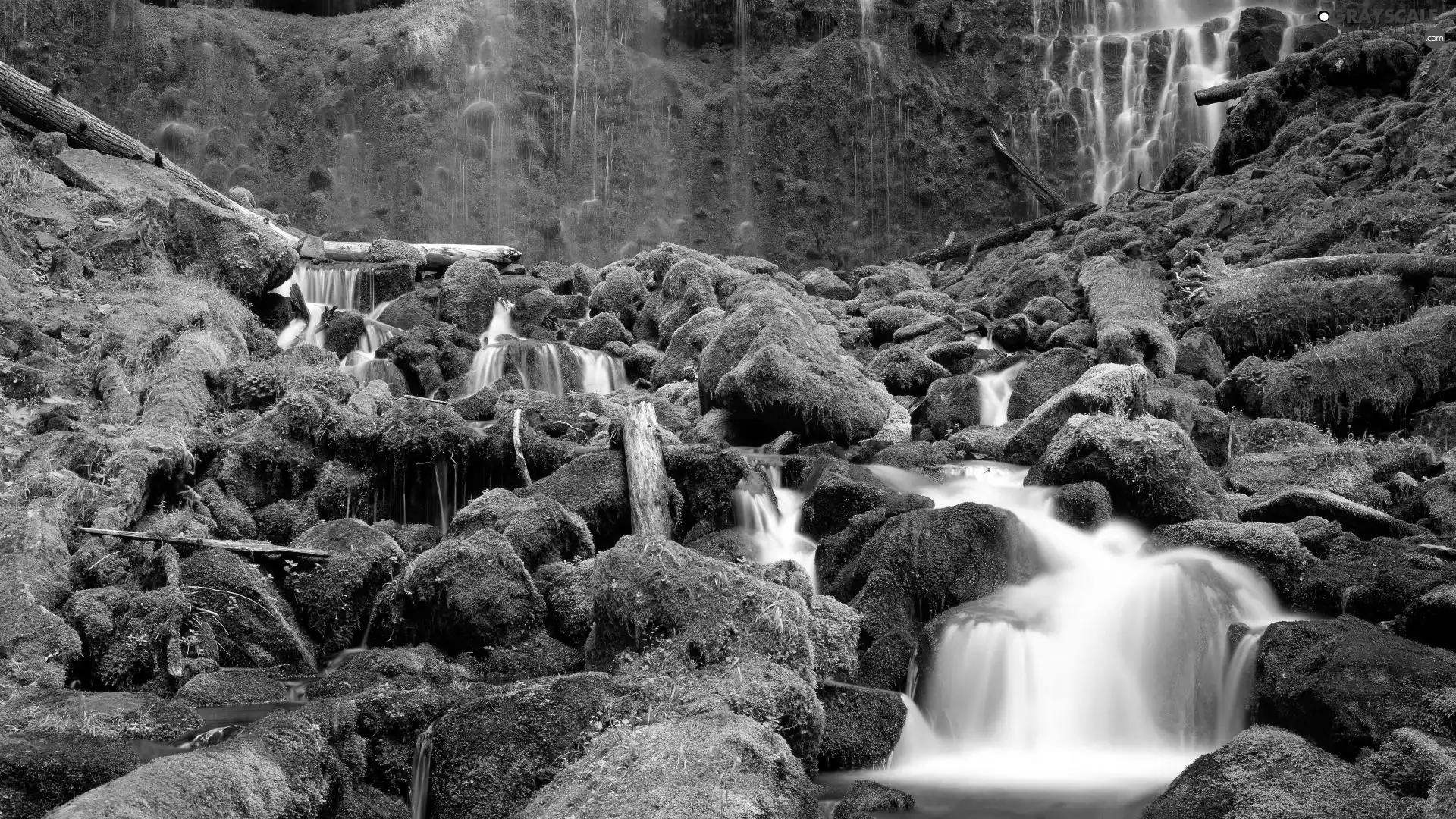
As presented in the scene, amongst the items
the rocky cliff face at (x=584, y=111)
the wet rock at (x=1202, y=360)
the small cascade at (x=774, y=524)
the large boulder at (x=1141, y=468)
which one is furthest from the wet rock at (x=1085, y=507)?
the rocky cliff face at (x=584, y=111)

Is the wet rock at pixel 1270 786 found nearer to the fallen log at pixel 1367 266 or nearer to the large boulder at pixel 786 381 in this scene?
the large boulder at pixel 786 381

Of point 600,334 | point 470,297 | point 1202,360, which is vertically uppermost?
point 470,297

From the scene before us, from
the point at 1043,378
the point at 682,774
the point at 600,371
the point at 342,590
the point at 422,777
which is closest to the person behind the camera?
the point at 682,774

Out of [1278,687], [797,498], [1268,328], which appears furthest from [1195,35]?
[1278,687]

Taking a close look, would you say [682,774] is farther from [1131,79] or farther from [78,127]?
[1131,79]

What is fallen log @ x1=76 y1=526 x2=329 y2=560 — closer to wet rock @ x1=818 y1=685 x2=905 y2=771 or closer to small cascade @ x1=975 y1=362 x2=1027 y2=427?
wet rock @ x1=818 y1=685 x2=905 y2=771

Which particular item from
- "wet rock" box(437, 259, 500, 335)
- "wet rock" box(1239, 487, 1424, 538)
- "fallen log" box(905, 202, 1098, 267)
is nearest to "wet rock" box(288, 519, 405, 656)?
"wet rock" box(1239, 487, 1424, 538)

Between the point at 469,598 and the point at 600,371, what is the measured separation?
31.7 ft

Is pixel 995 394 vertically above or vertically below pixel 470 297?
below

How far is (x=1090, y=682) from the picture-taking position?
877cm

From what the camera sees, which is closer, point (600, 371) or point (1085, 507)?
point (1085, 507)

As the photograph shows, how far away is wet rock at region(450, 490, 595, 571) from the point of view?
9719mm

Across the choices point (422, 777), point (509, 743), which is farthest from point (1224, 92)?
point (422, 777)

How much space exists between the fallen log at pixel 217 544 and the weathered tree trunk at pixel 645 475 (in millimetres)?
2622
